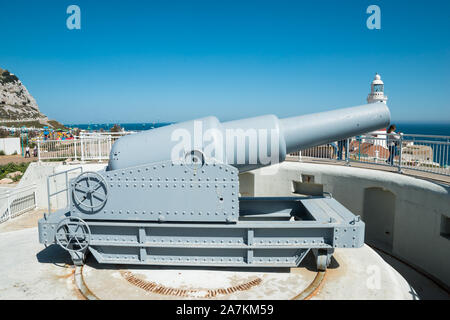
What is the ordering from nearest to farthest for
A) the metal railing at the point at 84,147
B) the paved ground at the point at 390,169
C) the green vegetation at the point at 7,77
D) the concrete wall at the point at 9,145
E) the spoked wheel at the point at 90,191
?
the spoked wheel at the point at 90,191, the paved ground at the point at 390,169, the metal railing at the point at 84,147, the concrete wall at the point at 9,145, the green vegetation at the point at 7,77

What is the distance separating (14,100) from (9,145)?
66.3 m

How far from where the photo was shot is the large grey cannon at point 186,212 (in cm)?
415

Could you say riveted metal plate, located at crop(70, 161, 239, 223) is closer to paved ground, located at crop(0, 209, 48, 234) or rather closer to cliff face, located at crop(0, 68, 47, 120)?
paved ground, located at crop(0, 209, 48, 234)

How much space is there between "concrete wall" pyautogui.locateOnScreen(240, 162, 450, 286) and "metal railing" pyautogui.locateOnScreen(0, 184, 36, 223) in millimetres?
6773

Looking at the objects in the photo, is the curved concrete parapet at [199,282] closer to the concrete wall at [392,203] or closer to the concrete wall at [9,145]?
the concrete wall at [392,203]

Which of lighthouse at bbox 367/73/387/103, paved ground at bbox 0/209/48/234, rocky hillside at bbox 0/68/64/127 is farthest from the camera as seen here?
rocky hillside at bbox 0/68/64/127

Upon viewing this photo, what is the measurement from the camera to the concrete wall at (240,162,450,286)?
19.5 feet

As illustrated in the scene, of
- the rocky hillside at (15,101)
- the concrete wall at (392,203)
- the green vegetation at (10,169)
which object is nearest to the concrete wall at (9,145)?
the green vegetation at (10,169)

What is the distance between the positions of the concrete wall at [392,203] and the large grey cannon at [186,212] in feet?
8.66

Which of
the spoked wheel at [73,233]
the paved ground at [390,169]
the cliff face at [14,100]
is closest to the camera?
the spoked wheel at [73,233]

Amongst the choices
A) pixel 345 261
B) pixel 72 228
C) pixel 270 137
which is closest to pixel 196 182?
pixel 270 137

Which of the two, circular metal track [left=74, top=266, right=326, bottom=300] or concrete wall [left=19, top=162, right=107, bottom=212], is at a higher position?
concrete wall [left=19, top=162, right=107, bottom=212]

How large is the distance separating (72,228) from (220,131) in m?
2.44

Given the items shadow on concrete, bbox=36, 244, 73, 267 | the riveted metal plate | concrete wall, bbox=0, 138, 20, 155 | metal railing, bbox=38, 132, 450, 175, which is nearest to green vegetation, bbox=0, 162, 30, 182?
metal railing, bbox=38, 132, 450, 175
